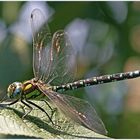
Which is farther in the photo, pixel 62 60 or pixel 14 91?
pixel 62 60

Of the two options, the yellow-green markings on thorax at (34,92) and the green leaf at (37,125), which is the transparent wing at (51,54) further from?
the green leaf at (37,125)

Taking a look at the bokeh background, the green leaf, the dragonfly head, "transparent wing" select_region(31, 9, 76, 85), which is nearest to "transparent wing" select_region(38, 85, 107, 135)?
the green leaf

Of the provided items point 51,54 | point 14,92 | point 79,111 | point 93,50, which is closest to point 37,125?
point 79,111

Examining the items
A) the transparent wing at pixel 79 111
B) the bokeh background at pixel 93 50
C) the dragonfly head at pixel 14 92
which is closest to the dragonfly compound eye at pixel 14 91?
the dragonfly head at pixel 14 92

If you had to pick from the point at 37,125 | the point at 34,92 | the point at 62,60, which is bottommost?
the point at 37,125

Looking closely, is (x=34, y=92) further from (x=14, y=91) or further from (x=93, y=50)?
(x=93, y=50)

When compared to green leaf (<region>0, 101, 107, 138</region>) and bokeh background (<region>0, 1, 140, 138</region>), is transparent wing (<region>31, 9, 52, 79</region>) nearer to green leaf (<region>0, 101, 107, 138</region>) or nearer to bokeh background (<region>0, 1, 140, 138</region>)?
green leaf (<region>0, 101, 107, 138</region>)
